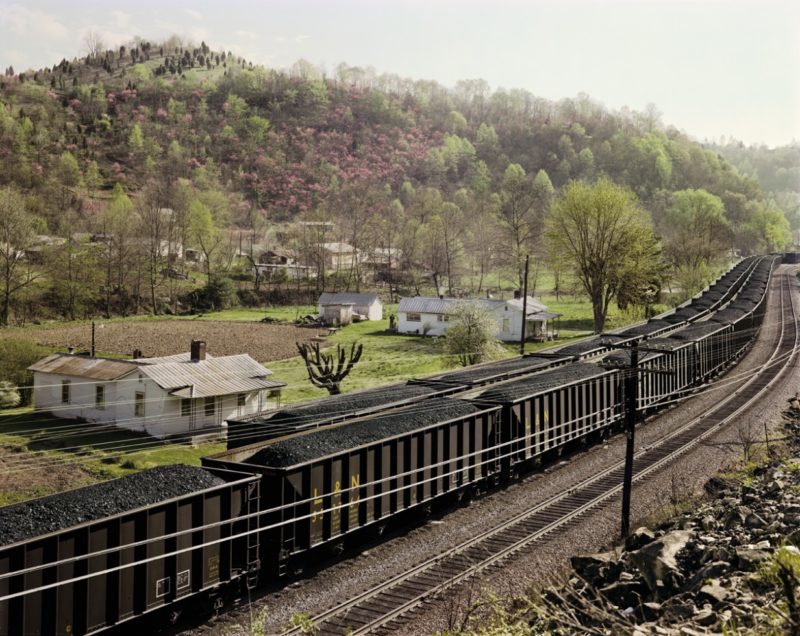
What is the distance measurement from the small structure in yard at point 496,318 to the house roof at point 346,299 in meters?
8.41

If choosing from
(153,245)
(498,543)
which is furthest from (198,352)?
(153,245)

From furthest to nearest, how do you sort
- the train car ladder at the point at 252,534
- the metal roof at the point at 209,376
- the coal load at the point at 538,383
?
1. the metal roof at the point at 209,376
2. the coal load at the point at 538,383
3. the train car ladder at the point at 252,534

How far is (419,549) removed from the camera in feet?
63.1

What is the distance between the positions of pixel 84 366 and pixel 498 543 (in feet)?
106

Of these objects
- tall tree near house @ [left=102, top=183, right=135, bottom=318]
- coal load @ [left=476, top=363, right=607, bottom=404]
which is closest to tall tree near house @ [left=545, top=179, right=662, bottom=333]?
coal load @ [left=476, top=363, right=607, bottom=404]

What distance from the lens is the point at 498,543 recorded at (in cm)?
1980

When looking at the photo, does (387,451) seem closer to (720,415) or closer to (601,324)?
(720,415)

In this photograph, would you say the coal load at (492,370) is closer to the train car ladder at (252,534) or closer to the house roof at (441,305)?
the train car ladder at (252,534)

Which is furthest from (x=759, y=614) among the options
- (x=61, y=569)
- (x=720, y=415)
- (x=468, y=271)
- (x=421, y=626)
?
(x=468, y=271)

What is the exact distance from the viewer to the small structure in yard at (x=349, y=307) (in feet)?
282

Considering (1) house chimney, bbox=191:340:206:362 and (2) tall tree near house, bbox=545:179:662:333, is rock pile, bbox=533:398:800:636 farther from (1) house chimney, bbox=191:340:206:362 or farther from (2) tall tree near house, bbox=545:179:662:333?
(2) tall tree near house, bbox=545:179:662:333

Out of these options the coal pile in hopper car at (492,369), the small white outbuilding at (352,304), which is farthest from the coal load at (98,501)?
the small white outbuilding at (352,304)

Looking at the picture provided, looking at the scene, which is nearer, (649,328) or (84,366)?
(84,366)

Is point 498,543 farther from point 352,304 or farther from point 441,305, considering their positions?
point 352,304
